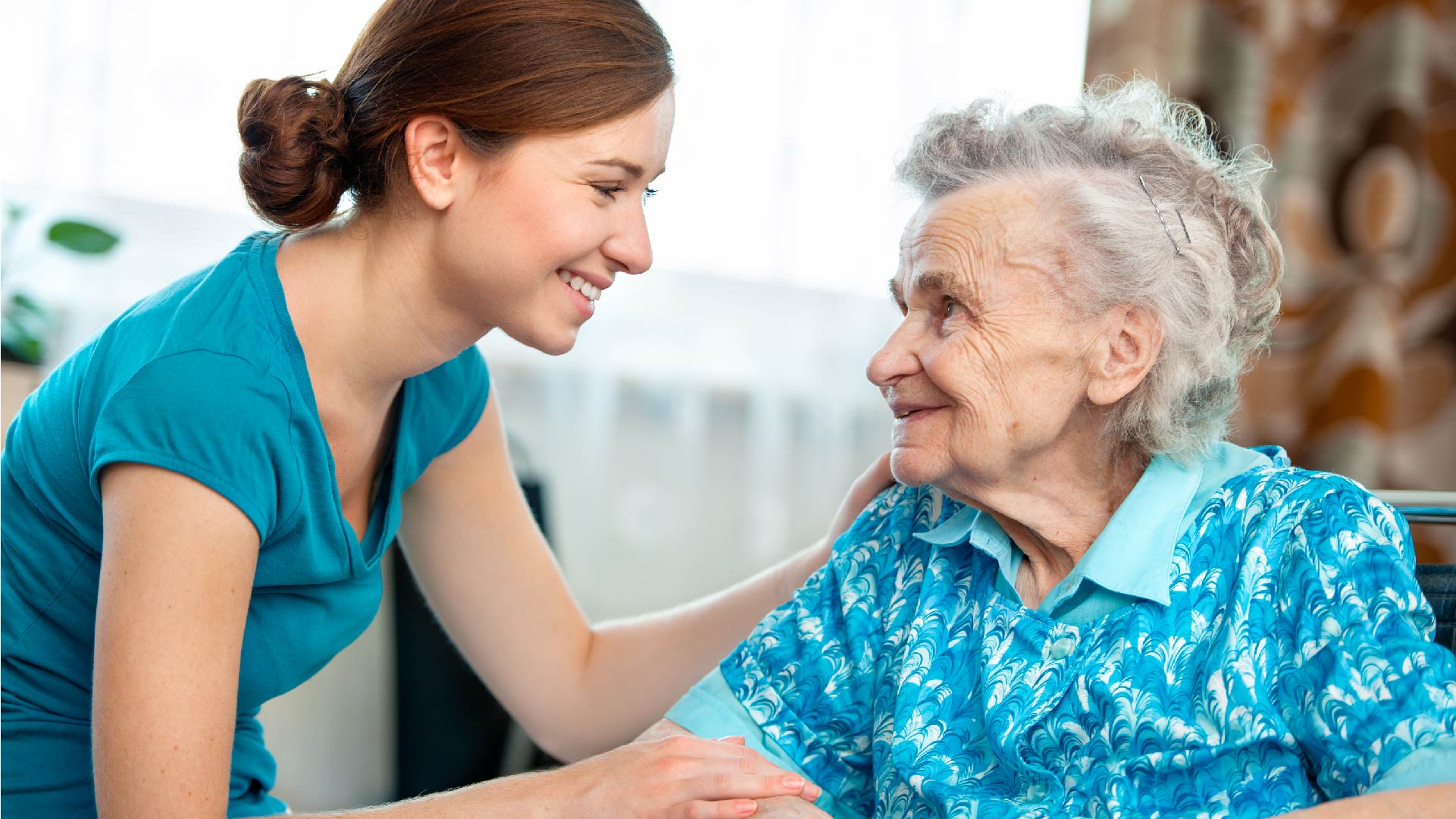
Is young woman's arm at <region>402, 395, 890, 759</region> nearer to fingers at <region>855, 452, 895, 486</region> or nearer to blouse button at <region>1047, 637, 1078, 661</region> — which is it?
fingers at <region>855, 452, 895, 486</region>

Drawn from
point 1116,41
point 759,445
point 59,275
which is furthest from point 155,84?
point 1116,41

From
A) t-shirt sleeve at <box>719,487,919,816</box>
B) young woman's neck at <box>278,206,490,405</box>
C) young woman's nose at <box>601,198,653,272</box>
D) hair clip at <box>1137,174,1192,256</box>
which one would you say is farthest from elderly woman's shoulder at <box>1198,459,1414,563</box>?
young woman's neck at <box>278,206,490,405</box>

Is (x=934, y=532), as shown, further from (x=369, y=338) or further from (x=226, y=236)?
(x=226, y=236)

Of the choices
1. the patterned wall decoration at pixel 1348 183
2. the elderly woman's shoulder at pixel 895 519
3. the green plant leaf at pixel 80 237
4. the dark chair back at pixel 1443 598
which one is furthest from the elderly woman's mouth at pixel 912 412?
the patterned wall decoration at pixel 1348 183

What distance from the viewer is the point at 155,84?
250 centimetres

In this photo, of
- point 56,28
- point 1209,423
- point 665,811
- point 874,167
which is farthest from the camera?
point 874,167

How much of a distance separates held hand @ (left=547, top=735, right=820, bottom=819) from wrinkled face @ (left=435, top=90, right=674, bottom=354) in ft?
1.37

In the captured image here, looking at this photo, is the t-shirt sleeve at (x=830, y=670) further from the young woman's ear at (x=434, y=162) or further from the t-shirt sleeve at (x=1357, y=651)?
the young woman's ear at (x=434, y=162)

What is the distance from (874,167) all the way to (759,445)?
69 centimetres

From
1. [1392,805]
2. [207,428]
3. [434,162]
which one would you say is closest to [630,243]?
[434,162]

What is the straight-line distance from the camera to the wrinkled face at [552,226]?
1.21 m

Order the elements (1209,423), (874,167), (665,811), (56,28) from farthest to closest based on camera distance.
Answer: (874,167), (56,28), (1209,423), (665,811)

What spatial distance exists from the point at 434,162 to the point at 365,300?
0.51 feet

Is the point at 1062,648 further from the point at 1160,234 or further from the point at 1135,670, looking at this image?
the point at 1160,234
